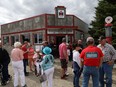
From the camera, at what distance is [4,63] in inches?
454

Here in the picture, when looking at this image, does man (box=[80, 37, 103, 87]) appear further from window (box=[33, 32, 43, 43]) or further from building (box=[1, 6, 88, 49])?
window (box=[33, 32, 43, 43])

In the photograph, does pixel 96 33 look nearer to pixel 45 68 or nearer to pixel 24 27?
pixel 24 27

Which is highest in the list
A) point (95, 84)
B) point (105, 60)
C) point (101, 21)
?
point (101, 21)

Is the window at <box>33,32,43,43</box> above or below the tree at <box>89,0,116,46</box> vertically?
below

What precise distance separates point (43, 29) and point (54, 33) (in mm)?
1129

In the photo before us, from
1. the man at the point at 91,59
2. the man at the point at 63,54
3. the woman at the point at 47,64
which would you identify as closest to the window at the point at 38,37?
the man at the point at 63,54

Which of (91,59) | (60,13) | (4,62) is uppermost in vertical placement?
(60,13)

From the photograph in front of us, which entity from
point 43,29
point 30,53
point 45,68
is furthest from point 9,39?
point 45,68

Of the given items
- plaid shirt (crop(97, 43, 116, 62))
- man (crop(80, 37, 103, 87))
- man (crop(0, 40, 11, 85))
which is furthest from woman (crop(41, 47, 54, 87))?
man (crop(0, 40, 11, 85))

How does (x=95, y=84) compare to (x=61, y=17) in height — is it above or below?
below

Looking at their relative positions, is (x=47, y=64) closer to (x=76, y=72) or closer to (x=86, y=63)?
(x=76, y=72)

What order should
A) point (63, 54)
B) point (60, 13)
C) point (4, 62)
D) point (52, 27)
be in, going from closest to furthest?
point (4, 62)
point (63, 54)
point (52, 27)
point (60, 13)

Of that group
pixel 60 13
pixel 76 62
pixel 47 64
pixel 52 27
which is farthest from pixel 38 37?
pixel 47 64

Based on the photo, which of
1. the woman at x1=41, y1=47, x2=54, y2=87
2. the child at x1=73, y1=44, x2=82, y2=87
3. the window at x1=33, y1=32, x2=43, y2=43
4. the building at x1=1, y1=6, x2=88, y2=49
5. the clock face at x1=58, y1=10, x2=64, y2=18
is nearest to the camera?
the woman at x1=41, y1=47, x2=54, y2=87
